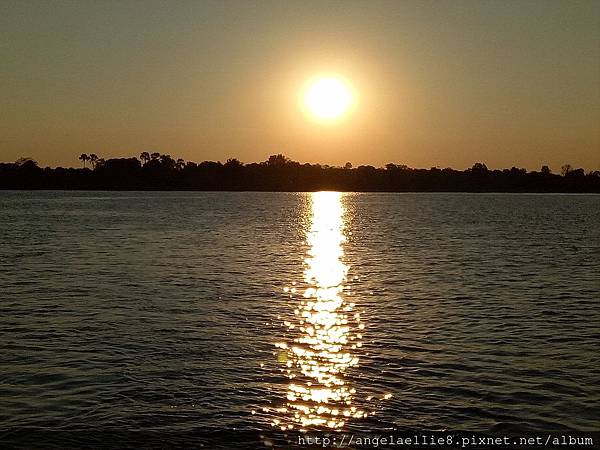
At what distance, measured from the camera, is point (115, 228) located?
8775 cm

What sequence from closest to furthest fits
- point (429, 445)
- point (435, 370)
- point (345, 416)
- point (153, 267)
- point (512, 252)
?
point (429, 445), point (345, 416), point (435, 370), point (153, 267), point (512, 252)

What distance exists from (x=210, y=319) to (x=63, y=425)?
12.2 m

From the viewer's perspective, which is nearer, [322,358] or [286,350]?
[322,358]

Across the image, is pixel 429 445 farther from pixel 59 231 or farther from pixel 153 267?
pixel 59 231

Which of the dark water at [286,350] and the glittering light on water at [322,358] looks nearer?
the dark water at [286,350]

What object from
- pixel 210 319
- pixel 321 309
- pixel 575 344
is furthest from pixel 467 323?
pixel 210 319

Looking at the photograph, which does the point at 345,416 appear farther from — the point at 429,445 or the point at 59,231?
the point at 59,231

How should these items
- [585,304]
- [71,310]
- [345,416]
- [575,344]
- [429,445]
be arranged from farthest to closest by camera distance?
[585,304] < [71,310] < [575,344] < [345,416] < [429,445]

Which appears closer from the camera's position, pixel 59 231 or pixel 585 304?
pixel 585 304

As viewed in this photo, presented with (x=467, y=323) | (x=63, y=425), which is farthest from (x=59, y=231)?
(x=63, y=425)

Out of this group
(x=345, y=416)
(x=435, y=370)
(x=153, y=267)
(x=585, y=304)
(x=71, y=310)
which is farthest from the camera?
(x=153, y=267)

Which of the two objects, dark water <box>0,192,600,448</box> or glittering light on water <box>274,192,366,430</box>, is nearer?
dark water <box>0,192,600,448</box>

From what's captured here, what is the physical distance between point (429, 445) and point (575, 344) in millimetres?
11093

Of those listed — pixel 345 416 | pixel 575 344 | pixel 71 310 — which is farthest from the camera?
pixel 71 310
